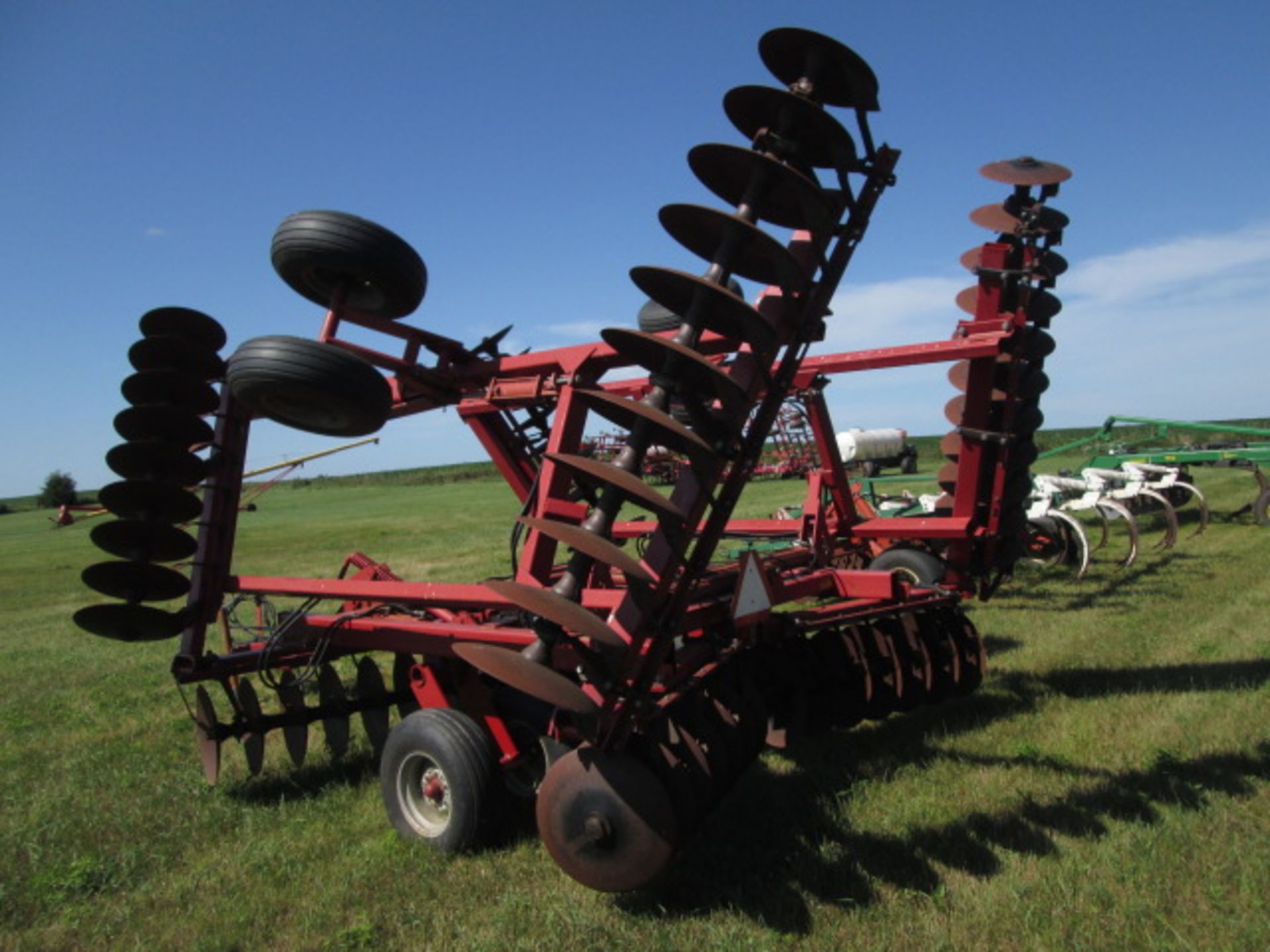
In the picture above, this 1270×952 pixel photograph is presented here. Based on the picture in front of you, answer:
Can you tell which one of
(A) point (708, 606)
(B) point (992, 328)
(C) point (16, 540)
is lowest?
(C) point (16, 540)

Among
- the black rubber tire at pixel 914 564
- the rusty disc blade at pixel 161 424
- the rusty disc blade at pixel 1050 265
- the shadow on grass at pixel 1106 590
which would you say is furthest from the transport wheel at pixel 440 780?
the shadow on grass at pixel 1106 590

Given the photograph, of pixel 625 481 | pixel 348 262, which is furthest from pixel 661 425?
pixel 348 262

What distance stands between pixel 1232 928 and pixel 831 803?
5.37ft

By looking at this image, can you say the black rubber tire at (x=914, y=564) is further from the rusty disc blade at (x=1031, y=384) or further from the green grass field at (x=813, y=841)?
the rusty disc blade at (x=1031, y=384)

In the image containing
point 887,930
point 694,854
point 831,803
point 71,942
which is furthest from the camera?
point 831,803

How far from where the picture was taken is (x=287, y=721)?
16.3 feet

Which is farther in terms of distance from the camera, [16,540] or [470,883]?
[16,540]

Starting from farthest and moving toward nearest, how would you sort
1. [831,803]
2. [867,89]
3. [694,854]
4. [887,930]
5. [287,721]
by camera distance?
[287,721] < [831,803] < [694,854] < [887,930] < [867,89]

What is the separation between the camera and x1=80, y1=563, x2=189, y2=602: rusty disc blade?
4639 millimetres

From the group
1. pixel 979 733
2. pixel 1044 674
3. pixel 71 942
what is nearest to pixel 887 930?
pixel 979 733

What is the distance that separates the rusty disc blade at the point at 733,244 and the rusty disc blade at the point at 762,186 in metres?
0.12

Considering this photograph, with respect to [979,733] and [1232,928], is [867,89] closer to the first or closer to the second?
[1232,928]

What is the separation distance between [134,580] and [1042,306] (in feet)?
17.9

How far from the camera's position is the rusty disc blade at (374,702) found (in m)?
5.20
